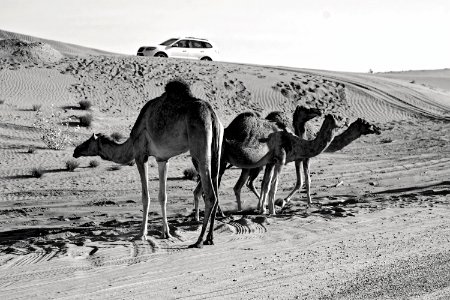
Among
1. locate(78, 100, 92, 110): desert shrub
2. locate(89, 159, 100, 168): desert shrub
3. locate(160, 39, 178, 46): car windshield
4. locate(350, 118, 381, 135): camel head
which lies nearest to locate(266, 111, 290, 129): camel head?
locate(350, 118, 381, 135): camel head

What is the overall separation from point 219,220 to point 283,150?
7.12 feet

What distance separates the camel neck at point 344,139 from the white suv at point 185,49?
28.3m

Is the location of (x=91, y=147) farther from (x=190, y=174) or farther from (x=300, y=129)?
(x=190, y=174)

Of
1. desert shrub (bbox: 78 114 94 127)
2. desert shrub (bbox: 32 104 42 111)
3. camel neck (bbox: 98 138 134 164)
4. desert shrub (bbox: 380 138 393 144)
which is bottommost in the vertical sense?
desert shrub (bbox: 380 138 393 144)

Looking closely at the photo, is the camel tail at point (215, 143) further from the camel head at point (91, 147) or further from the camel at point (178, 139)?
the camel head at point (91, 147)

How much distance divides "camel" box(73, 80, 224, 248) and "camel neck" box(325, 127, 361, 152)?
17.4 feet

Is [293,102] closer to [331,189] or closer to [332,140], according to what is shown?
[331,189]

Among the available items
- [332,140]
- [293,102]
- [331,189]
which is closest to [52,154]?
[331,189]

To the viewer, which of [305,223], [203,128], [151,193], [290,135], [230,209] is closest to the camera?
[203,128]

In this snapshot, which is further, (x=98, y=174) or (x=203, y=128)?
(x=98, y=174)

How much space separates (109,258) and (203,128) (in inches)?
85.4

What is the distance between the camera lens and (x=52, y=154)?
977 inches

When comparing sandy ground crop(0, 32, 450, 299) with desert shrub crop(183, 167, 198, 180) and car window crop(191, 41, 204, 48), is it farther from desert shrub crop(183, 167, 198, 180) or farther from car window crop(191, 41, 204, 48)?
car window crop(191, 41, 204, 48)

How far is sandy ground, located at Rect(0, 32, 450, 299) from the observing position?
32.4 ft
